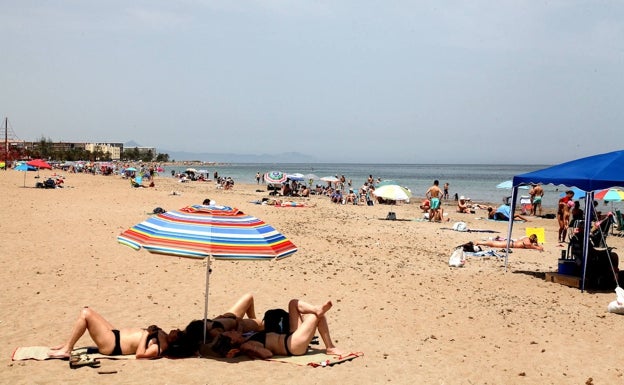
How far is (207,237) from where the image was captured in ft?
18.8

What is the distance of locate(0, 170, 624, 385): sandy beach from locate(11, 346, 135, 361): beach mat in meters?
0.10

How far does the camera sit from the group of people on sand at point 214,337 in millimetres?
6008

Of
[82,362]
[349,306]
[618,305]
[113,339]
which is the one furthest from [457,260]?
[82,362]

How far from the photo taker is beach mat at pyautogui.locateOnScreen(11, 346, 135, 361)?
588cm

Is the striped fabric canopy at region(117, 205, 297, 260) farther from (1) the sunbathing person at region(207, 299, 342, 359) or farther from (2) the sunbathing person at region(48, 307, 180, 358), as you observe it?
(2) the sunbathing person at region(48, 307, 180, 358)

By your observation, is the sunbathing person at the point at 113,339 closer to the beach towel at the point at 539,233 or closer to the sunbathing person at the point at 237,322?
the sunbathing person at the point at 237,322

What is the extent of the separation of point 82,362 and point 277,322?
2.03 metres

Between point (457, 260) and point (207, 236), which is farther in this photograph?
point (457, 260)

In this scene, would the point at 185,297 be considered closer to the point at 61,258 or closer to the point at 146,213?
the point at 61,258

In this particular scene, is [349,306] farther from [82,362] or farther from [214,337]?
[82,362]

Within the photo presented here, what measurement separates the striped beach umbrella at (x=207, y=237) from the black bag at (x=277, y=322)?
81 centimetres

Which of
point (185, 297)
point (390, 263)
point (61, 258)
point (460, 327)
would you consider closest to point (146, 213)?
point (61, 258)

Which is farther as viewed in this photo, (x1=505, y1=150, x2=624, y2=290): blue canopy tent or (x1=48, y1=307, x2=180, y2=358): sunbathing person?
(x1=505, y1=150, x2=624, y2=290): blue canopy tent

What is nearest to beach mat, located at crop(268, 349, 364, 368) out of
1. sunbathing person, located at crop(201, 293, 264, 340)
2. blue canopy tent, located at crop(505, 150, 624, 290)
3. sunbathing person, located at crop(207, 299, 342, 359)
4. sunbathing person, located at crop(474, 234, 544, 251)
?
sunbathing person, located at crop(207, 299, 342, 359)
